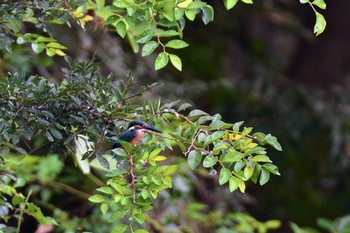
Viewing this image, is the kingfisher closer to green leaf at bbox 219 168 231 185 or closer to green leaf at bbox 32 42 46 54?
green leaf at bbox 219 168 231 185

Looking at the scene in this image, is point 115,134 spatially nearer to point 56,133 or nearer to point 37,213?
point 56,133

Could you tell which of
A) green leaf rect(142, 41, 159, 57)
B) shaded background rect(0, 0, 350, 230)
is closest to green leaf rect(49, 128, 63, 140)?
green leaf rect(142, 41, 159, 57)

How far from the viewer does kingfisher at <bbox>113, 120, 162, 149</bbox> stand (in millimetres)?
1582

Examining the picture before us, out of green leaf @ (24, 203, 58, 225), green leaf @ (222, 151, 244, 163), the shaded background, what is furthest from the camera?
the shaded background

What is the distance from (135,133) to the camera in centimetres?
158

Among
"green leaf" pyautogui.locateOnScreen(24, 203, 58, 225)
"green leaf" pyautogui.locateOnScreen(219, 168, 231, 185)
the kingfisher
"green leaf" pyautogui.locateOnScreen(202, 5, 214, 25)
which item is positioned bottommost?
"green leaf" pyautogui.locateOnScreen(24, 203, 58, 225)

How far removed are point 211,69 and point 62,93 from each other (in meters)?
3.55

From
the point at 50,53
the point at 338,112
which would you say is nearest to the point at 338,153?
the point at 338,112

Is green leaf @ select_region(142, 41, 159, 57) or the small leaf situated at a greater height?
green leaf @ select_region(142, 41, 159, 57)

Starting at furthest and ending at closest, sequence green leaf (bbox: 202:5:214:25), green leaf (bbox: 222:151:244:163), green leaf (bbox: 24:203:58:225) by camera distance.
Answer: green leaf (bbox: 24:203:58:225) < green leaf (bbox: 202:5:214:25) < green leaf (bbox: 222:151:244:163)

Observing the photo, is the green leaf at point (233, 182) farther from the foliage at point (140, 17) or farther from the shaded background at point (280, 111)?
the shaded background at point (280, 111)

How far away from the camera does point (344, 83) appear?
20.6 feet

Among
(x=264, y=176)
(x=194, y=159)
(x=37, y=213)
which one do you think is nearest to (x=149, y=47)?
(x=194, y=159)

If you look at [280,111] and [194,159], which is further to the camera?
[280,111]
